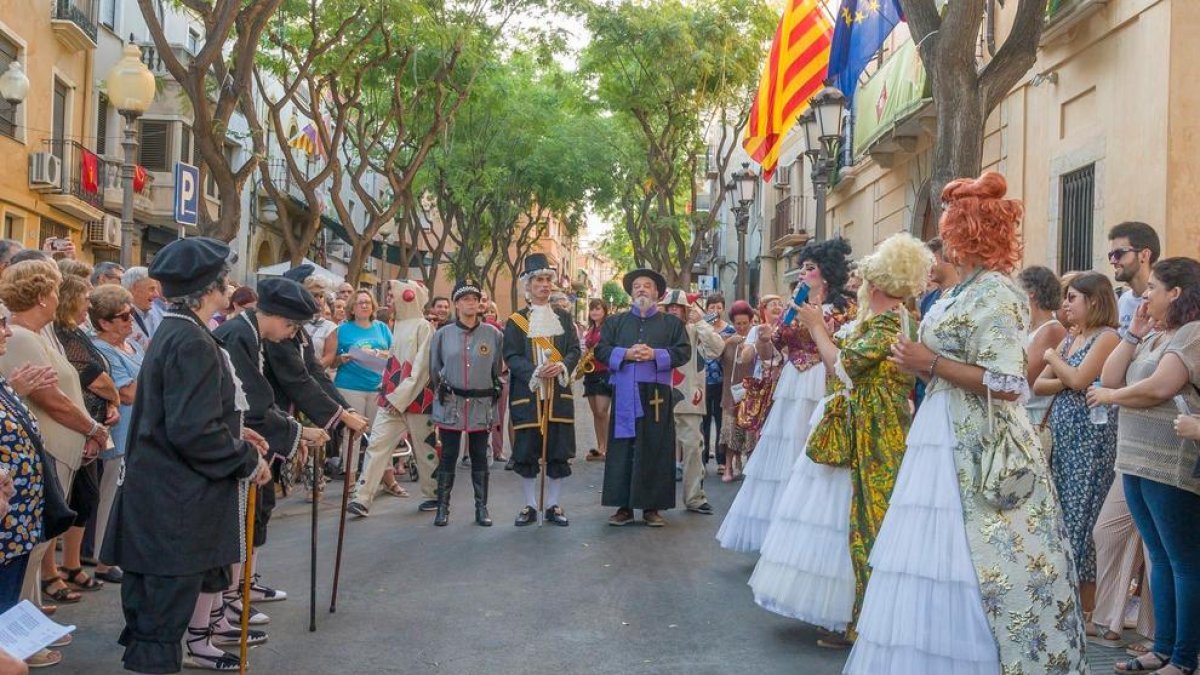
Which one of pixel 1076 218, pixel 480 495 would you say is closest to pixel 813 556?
pixel 480 495

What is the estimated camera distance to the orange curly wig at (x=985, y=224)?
4.62 metres

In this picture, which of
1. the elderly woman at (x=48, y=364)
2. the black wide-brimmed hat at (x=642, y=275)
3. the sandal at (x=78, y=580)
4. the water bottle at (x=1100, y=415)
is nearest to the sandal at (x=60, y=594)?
the sandal at (x=78, y=580)

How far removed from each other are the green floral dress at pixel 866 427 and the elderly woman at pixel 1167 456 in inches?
37.6

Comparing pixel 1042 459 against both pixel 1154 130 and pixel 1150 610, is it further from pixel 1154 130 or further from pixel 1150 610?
pixel 1154 130

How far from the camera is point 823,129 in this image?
579 inches

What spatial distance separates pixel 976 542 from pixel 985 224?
1215mm

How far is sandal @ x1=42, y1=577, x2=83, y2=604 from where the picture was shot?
6.93 m

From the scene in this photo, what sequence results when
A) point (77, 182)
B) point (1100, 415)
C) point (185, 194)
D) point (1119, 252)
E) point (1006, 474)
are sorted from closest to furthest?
point (1006, 474)
point (1100, 415)
point (1119, 252)
point (185, 194)
point (77, 182)

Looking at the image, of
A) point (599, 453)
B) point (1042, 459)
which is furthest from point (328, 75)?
point (1042, 459)

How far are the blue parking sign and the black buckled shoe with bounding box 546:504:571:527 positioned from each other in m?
4.70

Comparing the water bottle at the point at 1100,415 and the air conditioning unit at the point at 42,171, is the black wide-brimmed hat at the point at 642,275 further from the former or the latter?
the air conditioning unit at the point at 42,171

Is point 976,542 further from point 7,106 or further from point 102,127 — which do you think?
point 102,127

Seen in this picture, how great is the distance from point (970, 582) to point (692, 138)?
88.6 ft

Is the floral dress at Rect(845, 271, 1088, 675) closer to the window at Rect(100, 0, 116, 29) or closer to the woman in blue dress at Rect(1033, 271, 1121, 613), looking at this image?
the woman in blue dress at Rect(1033, 271, 1121, 613)
